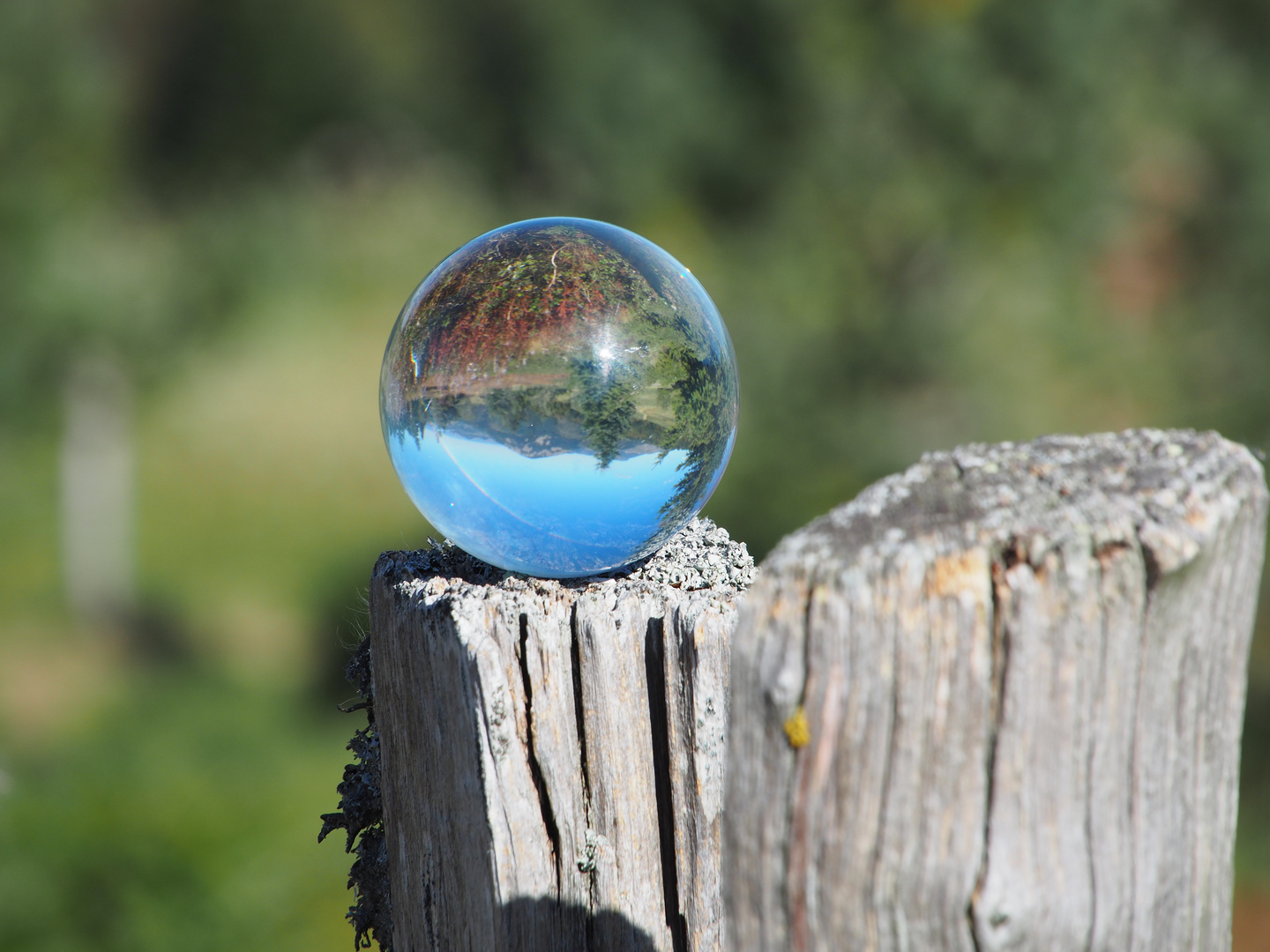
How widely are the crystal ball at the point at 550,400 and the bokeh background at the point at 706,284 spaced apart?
→ 7.40ft

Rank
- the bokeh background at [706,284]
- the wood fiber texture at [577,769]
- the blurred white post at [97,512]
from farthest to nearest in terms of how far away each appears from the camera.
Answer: the blurred white post at [97,512], the bokeh background at [706,284], the wood fiber texture at [577,769]

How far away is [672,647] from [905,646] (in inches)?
21.0

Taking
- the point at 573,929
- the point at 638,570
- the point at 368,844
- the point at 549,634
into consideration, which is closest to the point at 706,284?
the point at 638,570

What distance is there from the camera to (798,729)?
794 mm

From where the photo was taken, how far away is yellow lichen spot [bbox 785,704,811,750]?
31.2 inches

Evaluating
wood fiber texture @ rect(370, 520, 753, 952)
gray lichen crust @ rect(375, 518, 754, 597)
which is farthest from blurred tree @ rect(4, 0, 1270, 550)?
wood fiber texture @ rect(370, 520, 753, 952)

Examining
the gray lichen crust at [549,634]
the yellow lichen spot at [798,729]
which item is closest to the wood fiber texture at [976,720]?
the yellow lichen spot at [798,729]

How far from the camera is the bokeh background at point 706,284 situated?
5590mm

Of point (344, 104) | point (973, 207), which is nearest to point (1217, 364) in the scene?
point (973, 207)

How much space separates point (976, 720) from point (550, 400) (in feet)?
2.65

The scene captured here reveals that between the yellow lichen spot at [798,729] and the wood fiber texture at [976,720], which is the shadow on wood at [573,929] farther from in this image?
the yellow lichen spot at [798,729]

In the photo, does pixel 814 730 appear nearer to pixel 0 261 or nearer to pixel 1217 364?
pixel 0 261

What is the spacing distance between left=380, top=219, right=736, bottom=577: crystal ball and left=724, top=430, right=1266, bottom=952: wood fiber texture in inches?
25.0

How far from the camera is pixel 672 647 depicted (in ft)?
4.21
